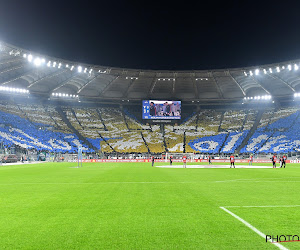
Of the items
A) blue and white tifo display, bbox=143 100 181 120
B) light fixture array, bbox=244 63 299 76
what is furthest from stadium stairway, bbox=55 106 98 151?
light fixture array, bbox=244 63 299 76

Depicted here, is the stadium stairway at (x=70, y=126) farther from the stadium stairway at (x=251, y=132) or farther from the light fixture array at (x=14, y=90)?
the stadium stairway at (x=251, y=132)

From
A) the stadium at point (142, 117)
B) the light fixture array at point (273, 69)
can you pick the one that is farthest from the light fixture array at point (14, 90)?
the light fixture array at point (273, 69)

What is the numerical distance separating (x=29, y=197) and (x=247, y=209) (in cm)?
810

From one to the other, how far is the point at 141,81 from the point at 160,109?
9062mm

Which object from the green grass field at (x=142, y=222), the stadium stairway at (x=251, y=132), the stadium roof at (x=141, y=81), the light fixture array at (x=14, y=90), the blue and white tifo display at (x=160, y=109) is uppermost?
the stadium roof at (x=141, y=81)

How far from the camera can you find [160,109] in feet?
238

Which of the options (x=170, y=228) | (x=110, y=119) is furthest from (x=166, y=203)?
(x=110, y=119)

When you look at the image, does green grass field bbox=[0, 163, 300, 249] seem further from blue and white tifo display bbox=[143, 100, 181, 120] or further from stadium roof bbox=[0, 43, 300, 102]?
blue and white tifo display bbox=[143, 100, 181, 120]

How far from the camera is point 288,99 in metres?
75.1

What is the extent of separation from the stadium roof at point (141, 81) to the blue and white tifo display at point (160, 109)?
18.4 ft

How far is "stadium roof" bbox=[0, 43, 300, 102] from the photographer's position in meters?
58.9

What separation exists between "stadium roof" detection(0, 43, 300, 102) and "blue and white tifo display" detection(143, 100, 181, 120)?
221 inches

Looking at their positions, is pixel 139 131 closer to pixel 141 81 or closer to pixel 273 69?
pixel 141 81

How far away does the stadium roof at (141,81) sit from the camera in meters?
58.9
